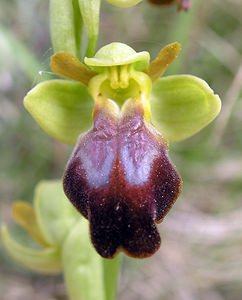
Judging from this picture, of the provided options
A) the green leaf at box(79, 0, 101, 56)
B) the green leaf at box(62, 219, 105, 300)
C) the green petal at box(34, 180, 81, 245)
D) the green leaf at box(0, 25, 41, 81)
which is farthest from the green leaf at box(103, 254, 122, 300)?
the green leaf at box(0, 25, 41, 81)

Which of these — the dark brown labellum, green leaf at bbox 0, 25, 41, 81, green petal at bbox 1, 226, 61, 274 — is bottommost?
green petal at bbox 1, 226, 61, 274

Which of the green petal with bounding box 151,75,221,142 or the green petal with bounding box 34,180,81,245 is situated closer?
the green petal with bounding box 151,75,221,142

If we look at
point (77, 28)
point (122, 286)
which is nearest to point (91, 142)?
point (77, 28)

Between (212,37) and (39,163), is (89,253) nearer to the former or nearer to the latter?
(39,163)

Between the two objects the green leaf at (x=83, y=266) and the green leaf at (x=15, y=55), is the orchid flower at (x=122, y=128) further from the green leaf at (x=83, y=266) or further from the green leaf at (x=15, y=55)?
the green leaf at (x=15, y=55)

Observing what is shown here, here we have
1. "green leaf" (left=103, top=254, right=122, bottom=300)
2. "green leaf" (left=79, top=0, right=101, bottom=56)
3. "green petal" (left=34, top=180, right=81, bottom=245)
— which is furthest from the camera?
"green petal" (left=34, top=180, right=81, bottom=245)

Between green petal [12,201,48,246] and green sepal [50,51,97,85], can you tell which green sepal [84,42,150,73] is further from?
green petal [12,201,48,246]

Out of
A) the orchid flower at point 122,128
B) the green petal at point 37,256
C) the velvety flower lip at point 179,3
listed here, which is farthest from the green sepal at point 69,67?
the green petal at point 37,256
